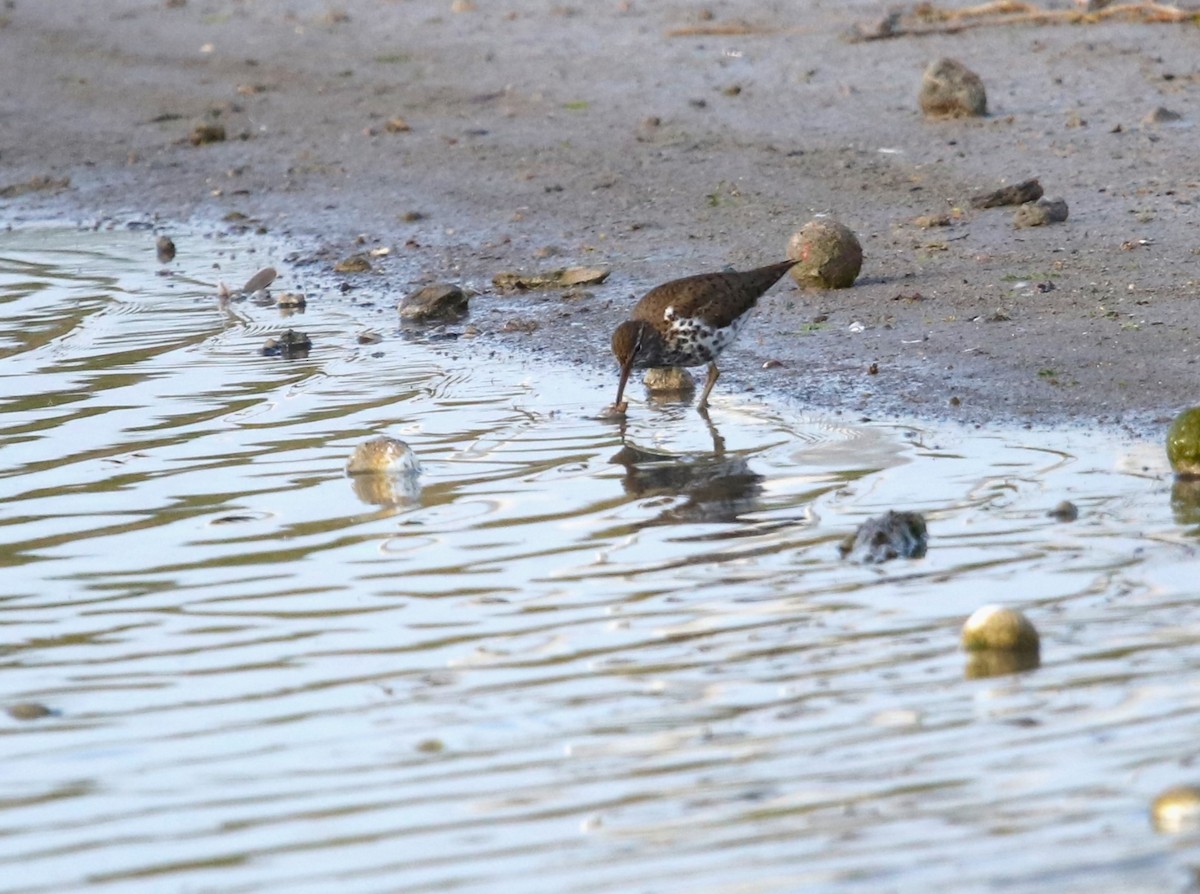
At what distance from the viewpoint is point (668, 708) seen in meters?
4.46

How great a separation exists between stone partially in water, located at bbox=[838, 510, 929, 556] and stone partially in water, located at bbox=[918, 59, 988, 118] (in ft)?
26.1

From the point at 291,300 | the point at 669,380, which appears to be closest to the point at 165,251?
the point at 291,300

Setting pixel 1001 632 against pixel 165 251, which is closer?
pixel 1001 632

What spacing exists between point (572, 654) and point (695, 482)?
215 centimetres

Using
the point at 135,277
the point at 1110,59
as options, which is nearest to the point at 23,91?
the point at 135,277

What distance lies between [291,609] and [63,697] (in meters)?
0.85

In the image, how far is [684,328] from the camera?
8.20 m

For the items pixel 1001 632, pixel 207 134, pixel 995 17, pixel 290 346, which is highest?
pixel 995 17

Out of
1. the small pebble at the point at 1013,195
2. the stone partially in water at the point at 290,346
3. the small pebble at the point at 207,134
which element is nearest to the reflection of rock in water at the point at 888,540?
the stone partially in water at the point at 290,346

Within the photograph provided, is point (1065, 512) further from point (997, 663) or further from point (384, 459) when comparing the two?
point (384, 459)

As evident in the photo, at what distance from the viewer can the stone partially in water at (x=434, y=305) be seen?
1007 centimetres

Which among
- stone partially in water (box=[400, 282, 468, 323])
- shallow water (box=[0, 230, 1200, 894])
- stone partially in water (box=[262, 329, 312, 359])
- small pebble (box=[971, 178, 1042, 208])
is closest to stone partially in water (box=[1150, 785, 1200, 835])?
shallow water (box=[0, 230, 1200, 894])

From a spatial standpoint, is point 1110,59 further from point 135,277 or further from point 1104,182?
point 135,277

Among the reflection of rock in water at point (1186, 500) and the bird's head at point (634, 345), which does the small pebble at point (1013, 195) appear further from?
the reflection of rock in water at point (1186, 500)
